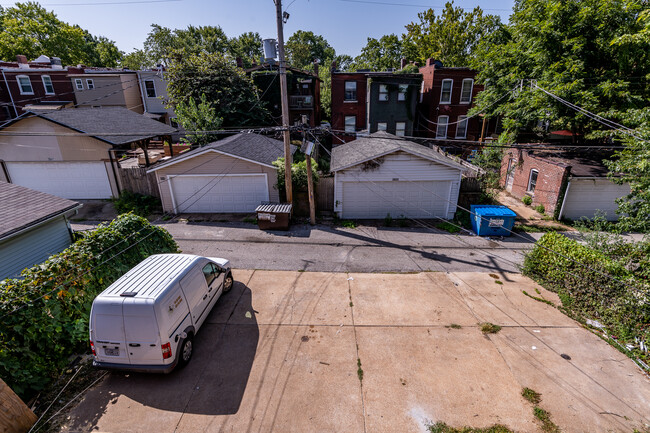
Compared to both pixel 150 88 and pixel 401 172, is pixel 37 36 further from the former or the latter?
pixel 401 172

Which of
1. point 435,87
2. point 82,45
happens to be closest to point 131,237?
point 435,87

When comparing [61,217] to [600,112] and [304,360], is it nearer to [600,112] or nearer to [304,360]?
[304,360]

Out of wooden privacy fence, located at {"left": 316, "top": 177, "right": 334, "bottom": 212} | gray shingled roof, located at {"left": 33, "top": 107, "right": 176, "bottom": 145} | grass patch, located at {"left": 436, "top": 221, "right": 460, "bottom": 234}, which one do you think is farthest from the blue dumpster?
gray shingled roof, located at {"left": 33, "top": 107, "right": 176, "bottom": 145}

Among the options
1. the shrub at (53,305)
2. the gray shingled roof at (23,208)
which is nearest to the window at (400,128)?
the gray shingled roof at (23,208)

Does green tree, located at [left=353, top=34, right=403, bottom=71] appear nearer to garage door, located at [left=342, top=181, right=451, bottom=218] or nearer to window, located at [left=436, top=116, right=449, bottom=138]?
window, located at [left=436, top=116, right=449, bottom=138]

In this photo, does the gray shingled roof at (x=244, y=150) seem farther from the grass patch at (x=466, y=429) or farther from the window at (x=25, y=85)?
the window at (x=25, y=85)

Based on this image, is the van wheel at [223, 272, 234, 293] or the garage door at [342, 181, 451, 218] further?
the garage door at [342, 181, 451, 218]
